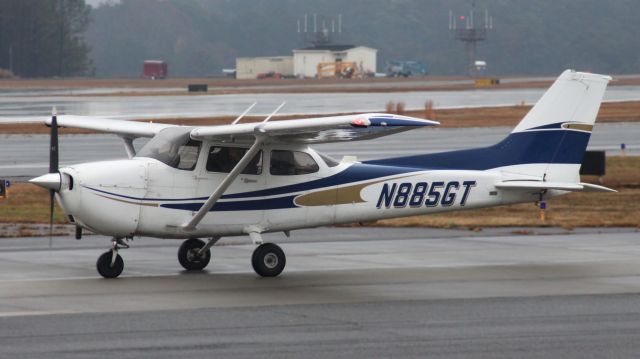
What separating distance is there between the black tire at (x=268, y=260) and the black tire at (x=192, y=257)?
3.65 feet

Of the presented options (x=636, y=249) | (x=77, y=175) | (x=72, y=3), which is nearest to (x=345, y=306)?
(x=77, y=175)

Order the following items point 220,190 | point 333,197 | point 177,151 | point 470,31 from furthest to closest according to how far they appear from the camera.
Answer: point 470,31, point 333,197, point 177,151, point 220,190

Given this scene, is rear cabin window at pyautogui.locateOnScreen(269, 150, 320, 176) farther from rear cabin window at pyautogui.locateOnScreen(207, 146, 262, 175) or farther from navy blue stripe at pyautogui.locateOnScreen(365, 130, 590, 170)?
navy blue stripe at pyautogui.locateOnScreen(365, 130, 590, 170)

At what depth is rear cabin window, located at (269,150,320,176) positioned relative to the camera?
16719 mm

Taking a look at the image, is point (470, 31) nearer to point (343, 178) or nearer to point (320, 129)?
point (343, 178)

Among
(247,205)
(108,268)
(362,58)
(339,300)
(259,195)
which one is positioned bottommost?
(339,300)

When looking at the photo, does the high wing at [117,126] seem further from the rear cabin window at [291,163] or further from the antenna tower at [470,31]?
the antenna tower at [470,31]

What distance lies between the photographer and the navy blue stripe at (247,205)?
52.9 ft

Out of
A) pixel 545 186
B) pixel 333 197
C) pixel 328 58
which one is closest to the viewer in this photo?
pixel 333 197

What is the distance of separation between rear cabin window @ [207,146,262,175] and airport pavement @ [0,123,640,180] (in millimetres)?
16353

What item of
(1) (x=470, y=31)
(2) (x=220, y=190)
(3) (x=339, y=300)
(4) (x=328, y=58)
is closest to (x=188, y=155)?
(2) (x=220, y=190)

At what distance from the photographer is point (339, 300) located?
48.0 ft

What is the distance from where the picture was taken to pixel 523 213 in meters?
24.5

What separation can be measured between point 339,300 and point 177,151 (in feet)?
10.7
